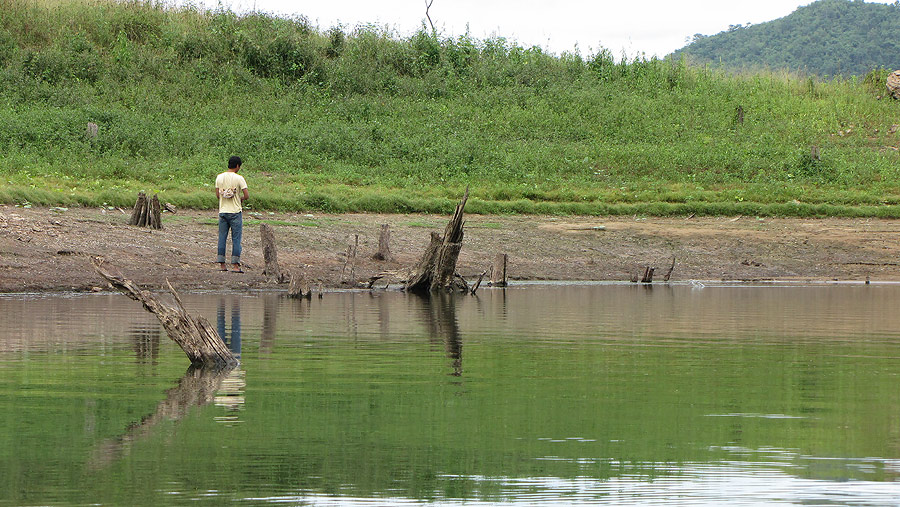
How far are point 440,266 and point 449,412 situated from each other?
10453 mm

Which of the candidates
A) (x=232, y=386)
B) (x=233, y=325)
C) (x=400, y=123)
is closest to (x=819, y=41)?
(x=400, y=123)

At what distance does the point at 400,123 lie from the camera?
3659cm

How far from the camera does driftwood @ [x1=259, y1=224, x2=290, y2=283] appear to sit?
57.9ft

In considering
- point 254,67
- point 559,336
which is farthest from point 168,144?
point 559,336

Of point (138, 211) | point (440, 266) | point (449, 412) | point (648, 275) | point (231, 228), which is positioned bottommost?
point (449, 412)

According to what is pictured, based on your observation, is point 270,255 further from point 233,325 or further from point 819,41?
point 819,41

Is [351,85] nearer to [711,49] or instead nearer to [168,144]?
[168,144]

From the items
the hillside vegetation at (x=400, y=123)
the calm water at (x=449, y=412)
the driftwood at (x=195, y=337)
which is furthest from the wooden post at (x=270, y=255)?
the driftwood at (x=195, y=337)

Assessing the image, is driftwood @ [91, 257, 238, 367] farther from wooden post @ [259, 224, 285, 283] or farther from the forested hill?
the forested hill

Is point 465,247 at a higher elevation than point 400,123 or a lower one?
lower

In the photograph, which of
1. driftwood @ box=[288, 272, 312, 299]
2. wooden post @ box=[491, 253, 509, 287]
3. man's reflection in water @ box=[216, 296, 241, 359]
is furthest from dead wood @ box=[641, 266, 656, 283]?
man's reflection in water @ box=[216, 296, 241, 359]

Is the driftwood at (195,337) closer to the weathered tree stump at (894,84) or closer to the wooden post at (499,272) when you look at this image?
the wooden post at (499,272)

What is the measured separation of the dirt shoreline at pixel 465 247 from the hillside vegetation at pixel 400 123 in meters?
1.68

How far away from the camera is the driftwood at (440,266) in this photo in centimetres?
1741
